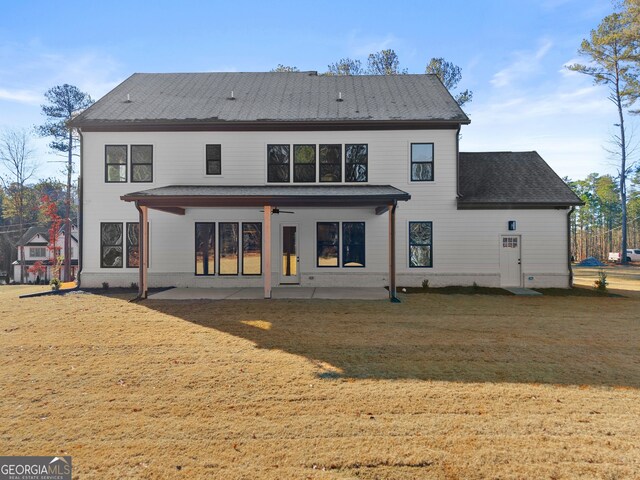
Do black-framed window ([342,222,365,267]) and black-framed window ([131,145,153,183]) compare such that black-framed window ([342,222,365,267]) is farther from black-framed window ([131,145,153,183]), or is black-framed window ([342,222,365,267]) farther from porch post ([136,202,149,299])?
black-framed window ([131,145,153,183])

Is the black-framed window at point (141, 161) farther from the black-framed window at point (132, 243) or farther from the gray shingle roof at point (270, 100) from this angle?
the black-framed window at point (132, 243)

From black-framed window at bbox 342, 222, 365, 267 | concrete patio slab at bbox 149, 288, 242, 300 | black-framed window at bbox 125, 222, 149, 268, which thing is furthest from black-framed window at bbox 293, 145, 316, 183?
black-framed window at bbox 125, 222, 149, 268

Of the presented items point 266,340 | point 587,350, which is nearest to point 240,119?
point 266,340

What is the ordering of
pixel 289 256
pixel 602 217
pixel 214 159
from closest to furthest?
1. pixel 289 256
2. pixel 214 159
3. pixel 602 217

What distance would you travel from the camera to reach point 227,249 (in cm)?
1392

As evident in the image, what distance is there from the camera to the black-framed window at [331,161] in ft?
46.3

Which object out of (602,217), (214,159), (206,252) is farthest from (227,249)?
(602,217)

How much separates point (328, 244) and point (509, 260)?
7208 millimetres

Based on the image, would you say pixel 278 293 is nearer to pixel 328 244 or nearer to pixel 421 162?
pixel 328 244

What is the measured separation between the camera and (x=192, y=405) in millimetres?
4246

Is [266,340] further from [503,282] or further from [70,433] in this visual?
[503,282]

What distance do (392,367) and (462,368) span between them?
1.10 m

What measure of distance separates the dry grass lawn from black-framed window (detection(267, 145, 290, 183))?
7097 millimetres

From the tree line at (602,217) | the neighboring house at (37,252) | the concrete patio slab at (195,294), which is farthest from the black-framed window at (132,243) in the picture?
the tree line at (602,217)
